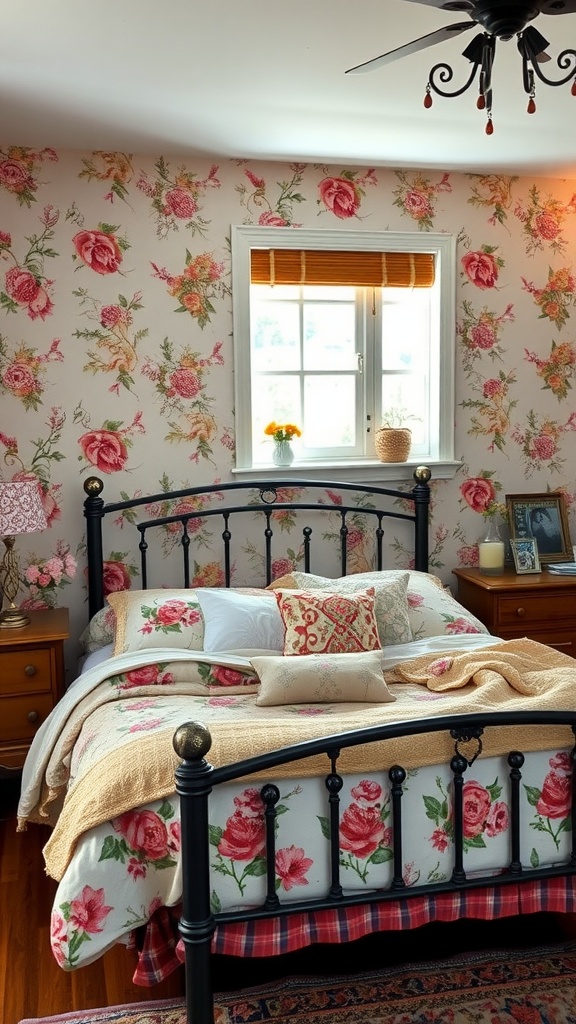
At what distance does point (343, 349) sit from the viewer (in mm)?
3924

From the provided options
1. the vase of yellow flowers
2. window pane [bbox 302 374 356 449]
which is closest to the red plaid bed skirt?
the vase of yellow flowers

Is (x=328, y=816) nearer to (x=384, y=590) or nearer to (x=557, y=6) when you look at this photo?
(x=384, y=590)

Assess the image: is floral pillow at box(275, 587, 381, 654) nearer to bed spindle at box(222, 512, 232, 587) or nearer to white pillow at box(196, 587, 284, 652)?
white pillow at box(196, 587, 284, 652)

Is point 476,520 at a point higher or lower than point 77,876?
higher

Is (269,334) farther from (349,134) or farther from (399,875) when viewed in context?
(399,875)

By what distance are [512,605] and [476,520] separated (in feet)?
1.65

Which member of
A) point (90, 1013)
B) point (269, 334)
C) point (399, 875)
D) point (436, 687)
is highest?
point (269, 334)

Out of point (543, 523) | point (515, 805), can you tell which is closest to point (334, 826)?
point (515, 805)

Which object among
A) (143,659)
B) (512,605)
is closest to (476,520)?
(512,605)

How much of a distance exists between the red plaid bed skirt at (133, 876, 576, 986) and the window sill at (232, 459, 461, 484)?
79.9 inches

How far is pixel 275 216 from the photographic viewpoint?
366cm

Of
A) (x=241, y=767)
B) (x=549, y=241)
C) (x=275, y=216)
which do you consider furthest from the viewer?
(x=549, y=241)

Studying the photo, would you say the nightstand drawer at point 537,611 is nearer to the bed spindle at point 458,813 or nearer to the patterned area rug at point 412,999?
the patterned area rug at point 412,999

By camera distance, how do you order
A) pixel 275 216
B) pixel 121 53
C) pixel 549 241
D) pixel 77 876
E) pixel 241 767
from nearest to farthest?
pixel 241 767 < pixel 77 876 < pixel 121 53 < pixel 275 216 < pixel 549 241
